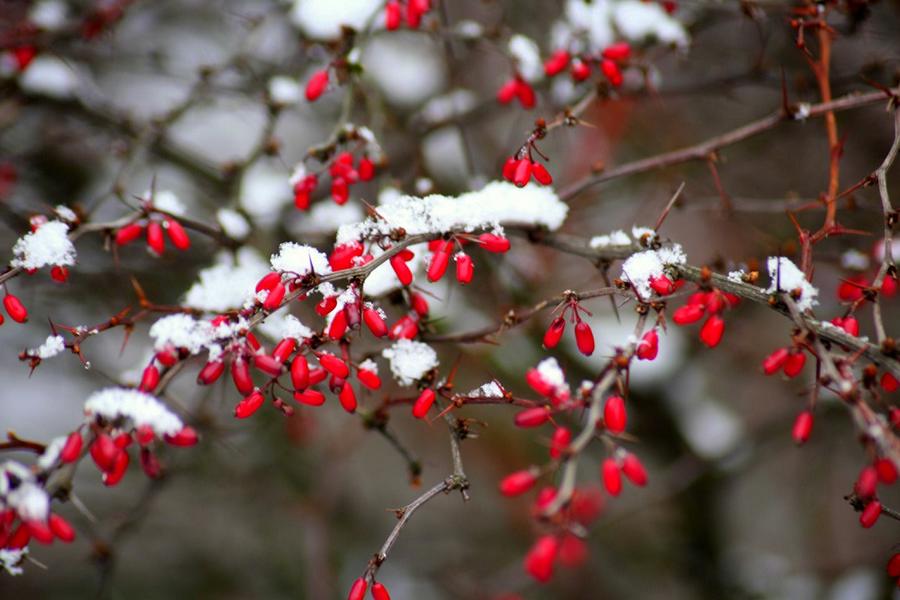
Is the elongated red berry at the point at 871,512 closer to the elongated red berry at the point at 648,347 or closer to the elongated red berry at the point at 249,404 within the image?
the elongated red berry at the point at 648,347

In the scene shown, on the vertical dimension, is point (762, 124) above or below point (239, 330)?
above

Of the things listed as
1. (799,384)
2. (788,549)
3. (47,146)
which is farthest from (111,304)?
(788,549)

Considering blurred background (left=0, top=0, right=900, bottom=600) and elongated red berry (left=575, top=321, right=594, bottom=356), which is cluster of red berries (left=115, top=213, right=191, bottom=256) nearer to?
blurred background (left=0, top=0, right=900, bottom=600)

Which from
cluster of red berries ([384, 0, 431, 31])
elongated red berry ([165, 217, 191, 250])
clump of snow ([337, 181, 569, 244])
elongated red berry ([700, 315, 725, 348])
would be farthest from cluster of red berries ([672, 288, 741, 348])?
elongated red berry ([165, 217, 191, 250])

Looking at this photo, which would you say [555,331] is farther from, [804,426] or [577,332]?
[804,426]

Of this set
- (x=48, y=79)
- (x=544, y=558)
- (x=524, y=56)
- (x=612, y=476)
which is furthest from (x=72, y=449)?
(x=48, y=79)

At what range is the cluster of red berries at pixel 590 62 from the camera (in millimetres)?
2197

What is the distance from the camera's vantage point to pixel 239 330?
143cm

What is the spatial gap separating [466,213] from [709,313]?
64cm

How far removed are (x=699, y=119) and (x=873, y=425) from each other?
13.7ft

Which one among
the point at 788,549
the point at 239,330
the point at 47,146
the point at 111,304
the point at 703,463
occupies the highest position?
the point at 239,330

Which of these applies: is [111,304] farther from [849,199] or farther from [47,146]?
[849,199]

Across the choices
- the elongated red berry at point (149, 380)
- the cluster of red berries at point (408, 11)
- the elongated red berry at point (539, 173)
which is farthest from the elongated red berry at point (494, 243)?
the cluster of red berries at point (408, 11)

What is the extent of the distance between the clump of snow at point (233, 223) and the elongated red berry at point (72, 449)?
1.24 m
